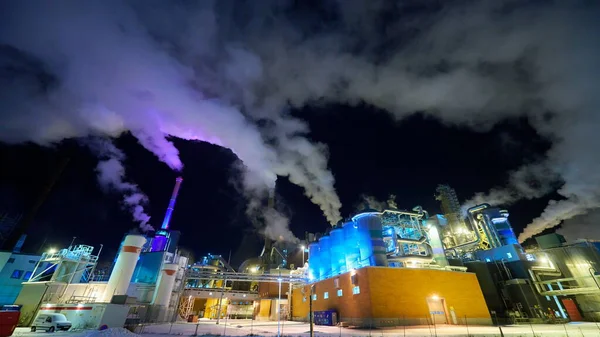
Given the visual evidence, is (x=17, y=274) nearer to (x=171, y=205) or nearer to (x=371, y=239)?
(x=171, y=205)

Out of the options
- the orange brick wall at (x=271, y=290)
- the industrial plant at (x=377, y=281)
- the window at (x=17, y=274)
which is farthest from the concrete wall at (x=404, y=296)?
the window at (x=17, y=274)

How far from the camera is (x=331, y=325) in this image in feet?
102

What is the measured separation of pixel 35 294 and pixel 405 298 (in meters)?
44.2

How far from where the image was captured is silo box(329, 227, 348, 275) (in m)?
41.2

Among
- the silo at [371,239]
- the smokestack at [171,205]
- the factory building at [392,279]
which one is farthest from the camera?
the smokestack at [171,205]

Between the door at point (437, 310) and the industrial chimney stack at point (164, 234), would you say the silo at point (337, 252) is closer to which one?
the door at point (437, 310)

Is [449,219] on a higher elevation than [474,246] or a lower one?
higher

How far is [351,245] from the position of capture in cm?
3941

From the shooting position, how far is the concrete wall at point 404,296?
27000mm

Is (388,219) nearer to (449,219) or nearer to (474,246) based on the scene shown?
(474,246)

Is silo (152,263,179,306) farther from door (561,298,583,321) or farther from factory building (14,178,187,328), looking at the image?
door (561,298,583,321)

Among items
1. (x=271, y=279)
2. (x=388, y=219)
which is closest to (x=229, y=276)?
(x=271, y=279)

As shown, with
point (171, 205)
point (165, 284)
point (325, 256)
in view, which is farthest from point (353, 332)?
point (171, 205)

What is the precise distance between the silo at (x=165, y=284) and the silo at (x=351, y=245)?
1076 inches
